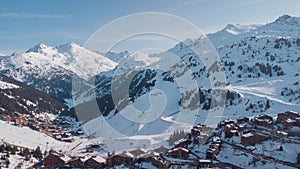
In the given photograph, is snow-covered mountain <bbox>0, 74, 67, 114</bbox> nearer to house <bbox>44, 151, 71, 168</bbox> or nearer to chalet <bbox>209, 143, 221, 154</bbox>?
house <bbox>44, 151, 71, 168</bbox>

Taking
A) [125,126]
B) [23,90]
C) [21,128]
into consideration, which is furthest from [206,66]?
[23,90]

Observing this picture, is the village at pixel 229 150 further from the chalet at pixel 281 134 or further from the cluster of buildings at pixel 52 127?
the cluster of buildings at pixel 52 127

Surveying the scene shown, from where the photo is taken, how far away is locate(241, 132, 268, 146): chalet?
43562 mm

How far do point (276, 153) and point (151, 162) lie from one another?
576 inches

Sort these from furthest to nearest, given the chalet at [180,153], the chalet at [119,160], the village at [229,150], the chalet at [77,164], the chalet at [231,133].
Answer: the chalet at [231,133]
the chalet at [77,164]
the chalet at [119,160]
the chalet at [180,153]
the village at [229,150]

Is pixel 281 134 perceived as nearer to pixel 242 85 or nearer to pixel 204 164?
pixel 204 164

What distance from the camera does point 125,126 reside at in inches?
3836

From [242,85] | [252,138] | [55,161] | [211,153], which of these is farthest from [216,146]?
[242,85]

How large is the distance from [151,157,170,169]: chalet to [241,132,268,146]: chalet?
1118cm

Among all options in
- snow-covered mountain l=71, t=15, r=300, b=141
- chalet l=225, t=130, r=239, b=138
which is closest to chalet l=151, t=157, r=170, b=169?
chalet l=225, t=130, r=239, b=138

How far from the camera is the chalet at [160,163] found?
38.2 m

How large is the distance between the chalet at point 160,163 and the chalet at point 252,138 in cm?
1118

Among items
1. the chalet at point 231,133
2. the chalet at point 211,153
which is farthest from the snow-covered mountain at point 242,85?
the chalet at point 211,153

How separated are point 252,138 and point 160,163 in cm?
1316
